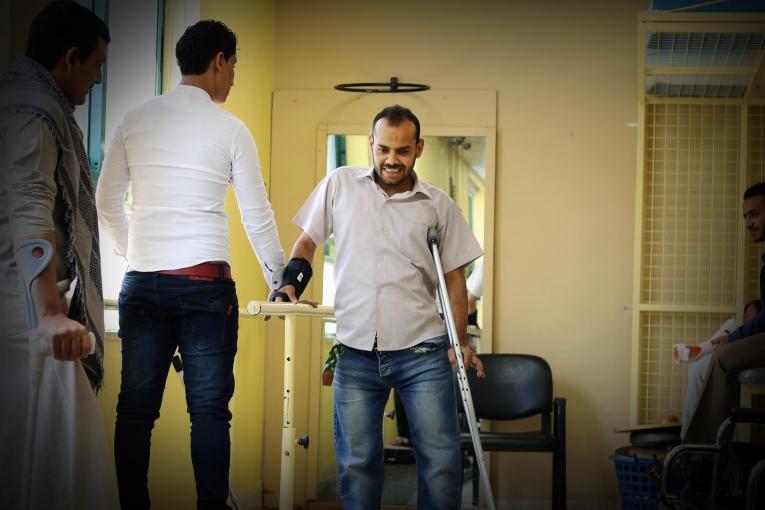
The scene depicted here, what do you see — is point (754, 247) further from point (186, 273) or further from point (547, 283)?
point (186, 273)

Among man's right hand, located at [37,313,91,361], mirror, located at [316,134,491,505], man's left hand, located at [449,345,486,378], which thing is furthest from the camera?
mirror, located at [316,134,491,505]

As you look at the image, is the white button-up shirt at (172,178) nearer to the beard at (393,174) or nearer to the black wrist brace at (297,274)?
the black wrist brace at (297,274)

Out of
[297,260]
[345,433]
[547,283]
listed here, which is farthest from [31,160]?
[547,283]

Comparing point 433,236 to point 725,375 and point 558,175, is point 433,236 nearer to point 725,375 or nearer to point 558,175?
point 725,375

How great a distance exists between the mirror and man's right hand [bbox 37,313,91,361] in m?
2.82

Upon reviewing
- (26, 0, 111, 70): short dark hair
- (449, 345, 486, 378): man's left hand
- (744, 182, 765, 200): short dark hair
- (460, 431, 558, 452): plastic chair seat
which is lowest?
(460, 431, 558, 452): plastic chair seat

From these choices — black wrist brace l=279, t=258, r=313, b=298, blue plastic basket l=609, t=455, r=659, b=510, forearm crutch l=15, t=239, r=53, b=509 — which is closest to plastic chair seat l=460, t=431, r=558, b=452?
blue plastic basket l=609, t=455, r=659, b=510

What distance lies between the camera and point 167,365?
270cm

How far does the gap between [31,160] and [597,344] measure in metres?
3.53

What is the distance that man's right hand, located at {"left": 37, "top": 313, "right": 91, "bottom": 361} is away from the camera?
2.06 metres

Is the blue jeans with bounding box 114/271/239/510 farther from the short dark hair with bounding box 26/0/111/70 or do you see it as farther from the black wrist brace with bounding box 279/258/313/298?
the short dark hair with bounding box 26/0/111/70

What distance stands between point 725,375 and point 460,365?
169cm

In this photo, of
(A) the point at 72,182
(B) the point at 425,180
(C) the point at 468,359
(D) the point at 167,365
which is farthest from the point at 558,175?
(A) the point at 72,182

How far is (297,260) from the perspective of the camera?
2943mm
